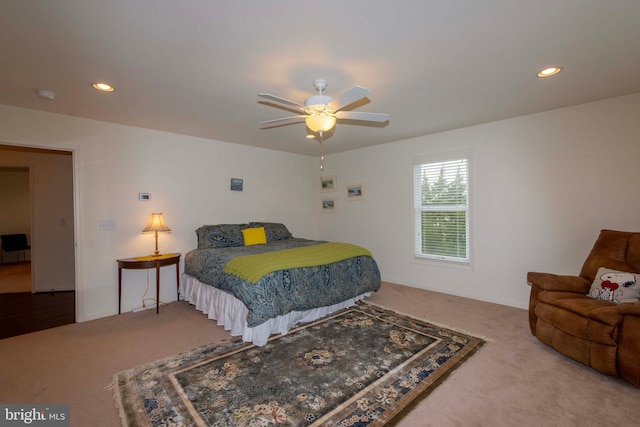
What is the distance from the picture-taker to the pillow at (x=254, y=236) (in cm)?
446

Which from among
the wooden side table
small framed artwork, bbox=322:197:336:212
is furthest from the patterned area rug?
small framed artwork, bbox=322:197:336:212

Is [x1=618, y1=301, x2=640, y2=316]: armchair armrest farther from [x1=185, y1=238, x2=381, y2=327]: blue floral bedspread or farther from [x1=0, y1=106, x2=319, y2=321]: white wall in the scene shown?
[x1=0, y1=106, x2=319, y2=321]: white wall

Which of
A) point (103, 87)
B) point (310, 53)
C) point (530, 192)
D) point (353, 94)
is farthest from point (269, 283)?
point (530, 192)

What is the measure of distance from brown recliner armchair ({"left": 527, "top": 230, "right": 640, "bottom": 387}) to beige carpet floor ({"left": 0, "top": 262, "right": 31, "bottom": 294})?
7247mm

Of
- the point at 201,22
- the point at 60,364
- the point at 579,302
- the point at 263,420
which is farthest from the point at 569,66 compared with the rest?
the point at 60,364

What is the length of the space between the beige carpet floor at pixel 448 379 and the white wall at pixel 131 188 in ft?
1.86

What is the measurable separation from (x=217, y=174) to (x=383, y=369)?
3769 mm

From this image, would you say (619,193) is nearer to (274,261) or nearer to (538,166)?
(538,166)

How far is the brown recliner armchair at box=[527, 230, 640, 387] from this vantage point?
200 cm

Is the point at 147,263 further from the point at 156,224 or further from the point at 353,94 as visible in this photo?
the point at 353,94

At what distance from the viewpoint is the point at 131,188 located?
3783 millimetres
